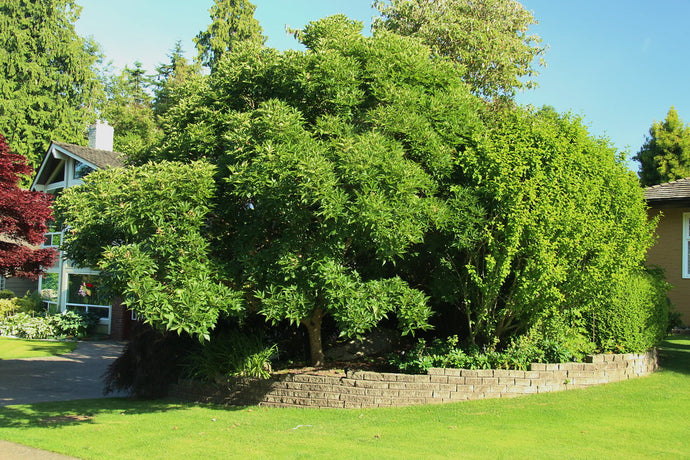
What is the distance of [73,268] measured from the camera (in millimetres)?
21062

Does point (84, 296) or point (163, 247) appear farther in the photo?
point (84, 296)

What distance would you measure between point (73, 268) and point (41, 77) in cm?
2077

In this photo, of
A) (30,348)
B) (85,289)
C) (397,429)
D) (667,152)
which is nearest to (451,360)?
(397,429)

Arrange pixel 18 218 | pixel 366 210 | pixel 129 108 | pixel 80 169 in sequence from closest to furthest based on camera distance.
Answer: pixel 366 210
pixel 18 218
pixel 80 169
pixel 129 108

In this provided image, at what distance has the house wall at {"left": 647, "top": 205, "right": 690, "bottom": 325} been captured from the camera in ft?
50.2

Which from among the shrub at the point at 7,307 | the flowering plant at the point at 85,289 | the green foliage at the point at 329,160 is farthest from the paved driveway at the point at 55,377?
the shrub at the point at 7,307

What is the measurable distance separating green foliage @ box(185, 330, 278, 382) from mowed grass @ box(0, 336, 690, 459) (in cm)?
61

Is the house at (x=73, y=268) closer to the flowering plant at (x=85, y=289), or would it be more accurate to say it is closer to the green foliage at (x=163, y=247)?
the flowering plant at (x=85, y=289)

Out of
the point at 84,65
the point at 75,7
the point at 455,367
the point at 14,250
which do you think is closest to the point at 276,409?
the point at 455,367

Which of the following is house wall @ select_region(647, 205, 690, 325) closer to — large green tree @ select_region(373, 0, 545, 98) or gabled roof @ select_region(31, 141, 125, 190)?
large green tree @ select_region(373, 0, 545, 98)

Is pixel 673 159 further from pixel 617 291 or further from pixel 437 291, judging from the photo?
pixel 437 291

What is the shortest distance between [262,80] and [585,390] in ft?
23.0

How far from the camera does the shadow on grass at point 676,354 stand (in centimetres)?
1045

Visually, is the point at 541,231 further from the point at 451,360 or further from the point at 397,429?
the point at 397,429
